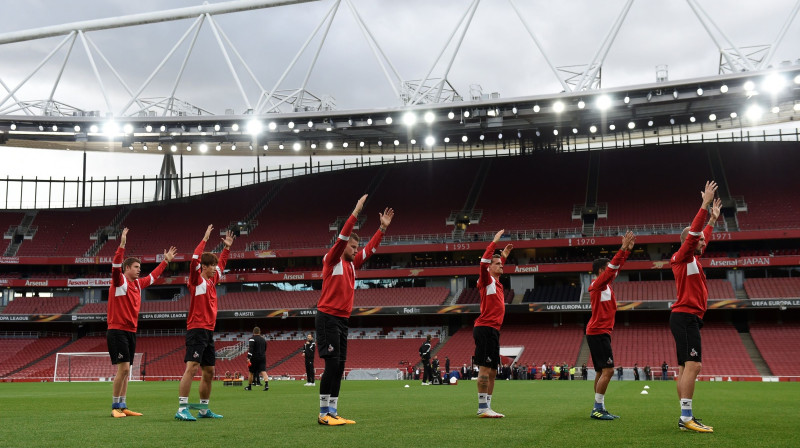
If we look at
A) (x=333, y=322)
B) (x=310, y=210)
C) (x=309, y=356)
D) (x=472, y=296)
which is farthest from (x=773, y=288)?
(x=333, y=322)

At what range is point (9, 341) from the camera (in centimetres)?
5603

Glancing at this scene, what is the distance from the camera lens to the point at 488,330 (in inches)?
450

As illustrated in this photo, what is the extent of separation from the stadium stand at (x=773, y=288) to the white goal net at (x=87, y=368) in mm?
37626

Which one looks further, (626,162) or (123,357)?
(626,162)

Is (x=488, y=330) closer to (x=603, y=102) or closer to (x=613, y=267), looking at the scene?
(x=613, y=267)

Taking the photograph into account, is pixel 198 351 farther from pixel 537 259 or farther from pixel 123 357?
pixel 537 259

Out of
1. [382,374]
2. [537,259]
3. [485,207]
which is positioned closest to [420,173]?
[485,207]

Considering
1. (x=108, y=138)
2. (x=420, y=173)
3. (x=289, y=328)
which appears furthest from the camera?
(x=420, y=173)

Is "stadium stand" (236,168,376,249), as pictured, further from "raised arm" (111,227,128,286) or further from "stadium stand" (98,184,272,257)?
"raised arm" (111,227,128,286)

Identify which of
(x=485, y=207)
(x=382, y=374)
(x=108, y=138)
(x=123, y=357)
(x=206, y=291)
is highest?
(x=108, y=138)

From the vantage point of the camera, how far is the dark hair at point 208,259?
11.2 meters

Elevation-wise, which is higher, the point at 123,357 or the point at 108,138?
the point at 108,138

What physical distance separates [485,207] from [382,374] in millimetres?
19060

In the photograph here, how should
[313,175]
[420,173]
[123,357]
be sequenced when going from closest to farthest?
[123,357]
[420,173]
[313,175]
